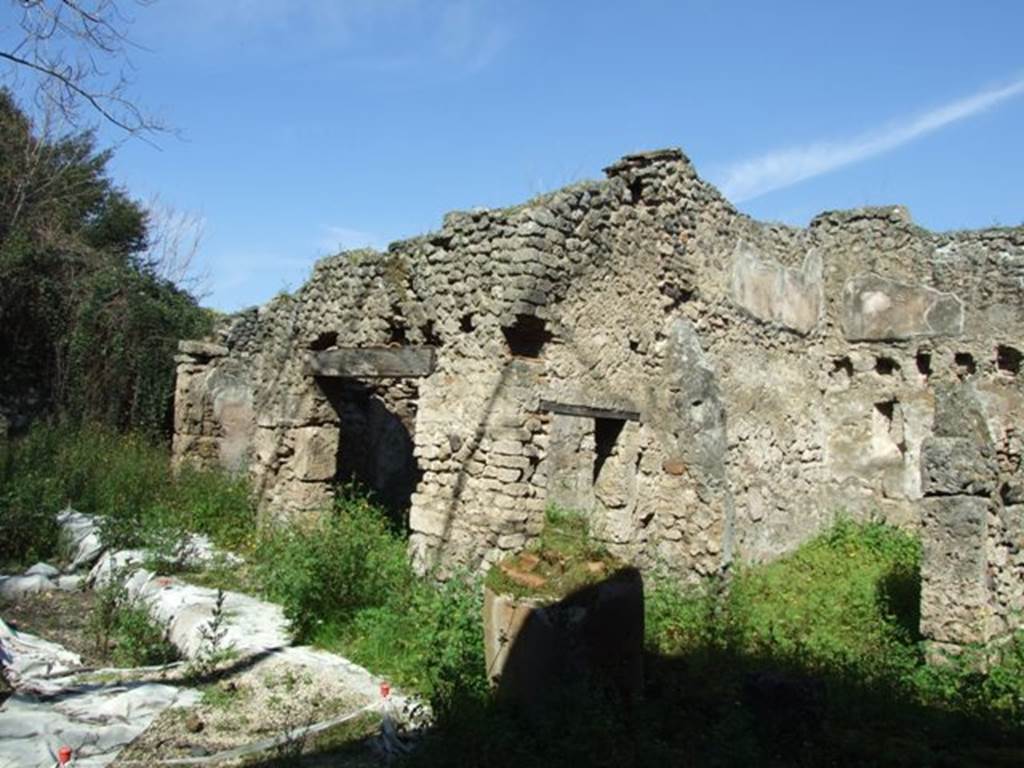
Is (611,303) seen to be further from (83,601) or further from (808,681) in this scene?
(83,601)

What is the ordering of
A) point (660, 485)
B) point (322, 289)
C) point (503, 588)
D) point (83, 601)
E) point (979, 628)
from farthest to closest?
1. point (322, 289)
2. point (660, 485)
3. point (83, 601)
4. point (979, 628)
5. point (503, 588)

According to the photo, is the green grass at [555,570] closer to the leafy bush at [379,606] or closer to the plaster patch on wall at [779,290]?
the leafy bush at [379,606]

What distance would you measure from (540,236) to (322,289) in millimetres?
3643

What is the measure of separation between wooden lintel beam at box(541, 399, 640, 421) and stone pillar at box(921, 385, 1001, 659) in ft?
8.94

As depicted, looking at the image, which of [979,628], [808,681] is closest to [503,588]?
[808,681]

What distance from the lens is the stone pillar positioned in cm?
717

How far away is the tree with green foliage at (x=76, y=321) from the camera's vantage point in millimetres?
14773

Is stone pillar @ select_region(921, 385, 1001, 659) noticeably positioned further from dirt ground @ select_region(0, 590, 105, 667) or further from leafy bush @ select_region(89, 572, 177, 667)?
dirt ground @ select_region(0, 590, 105, 667)

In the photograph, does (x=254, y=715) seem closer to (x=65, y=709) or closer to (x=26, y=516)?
(x=65, y=709)

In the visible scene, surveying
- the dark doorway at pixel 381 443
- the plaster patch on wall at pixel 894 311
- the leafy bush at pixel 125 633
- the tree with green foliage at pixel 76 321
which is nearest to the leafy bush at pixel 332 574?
the leafy bush at pixel 125 633

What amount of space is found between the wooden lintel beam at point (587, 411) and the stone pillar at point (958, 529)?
8.94 feet

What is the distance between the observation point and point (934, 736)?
5426 mm

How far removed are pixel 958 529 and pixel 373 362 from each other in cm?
582

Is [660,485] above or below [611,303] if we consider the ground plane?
below
